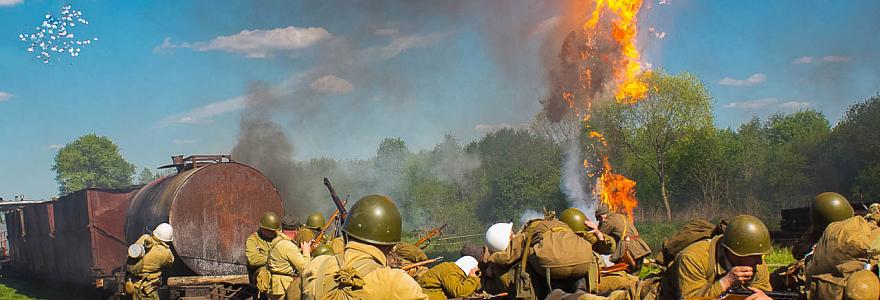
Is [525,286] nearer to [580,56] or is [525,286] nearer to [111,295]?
[111,295]

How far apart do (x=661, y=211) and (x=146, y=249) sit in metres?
37.6

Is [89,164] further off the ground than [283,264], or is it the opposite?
[89,164]

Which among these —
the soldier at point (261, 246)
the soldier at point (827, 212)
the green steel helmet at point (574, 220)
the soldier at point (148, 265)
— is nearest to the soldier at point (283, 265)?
the soldier at point (261, 246)

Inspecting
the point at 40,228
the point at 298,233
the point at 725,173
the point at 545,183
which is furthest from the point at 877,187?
the point at 40,228

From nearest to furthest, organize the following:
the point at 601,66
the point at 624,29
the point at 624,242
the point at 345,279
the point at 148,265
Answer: the point at 345,279, the point at 624,242, the point at 148,265, the point at 624,29, the point at 601,66

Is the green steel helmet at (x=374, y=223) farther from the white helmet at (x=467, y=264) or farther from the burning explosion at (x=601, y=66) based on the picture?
the burning explosion at (x=601, y=66)

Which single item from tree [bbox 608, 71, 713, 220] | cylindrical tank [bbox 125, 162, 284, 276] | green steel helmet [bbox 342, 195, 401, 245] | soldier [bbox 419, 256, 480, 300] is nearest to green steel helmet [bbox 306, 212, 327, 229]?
cylindrical tank [bbox 125, 162, 284, 276]

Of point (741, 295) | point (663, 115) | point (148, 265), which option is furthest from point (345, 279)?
point (663, 115)

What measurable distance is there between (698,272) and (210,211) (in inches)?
447

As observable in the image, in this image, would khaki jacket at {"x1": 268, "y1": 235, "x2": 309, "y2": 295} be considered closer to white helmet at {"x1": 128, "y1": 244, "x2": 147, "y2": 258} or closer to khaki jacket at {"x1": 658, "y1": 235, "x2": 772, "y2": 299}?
white helmet at {"x1": 128, "y1": 244, "x2": 147, "y2": 258}

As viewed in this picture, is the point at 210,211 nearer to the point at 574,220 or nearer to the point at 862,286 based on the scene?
the point at 574,220

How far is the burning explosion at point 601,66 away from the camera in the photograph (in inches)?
1128

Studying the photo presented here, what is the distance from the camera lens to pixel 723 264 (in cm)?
538

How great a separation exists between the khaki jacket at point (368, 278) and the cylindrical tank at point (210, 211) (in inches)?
409
